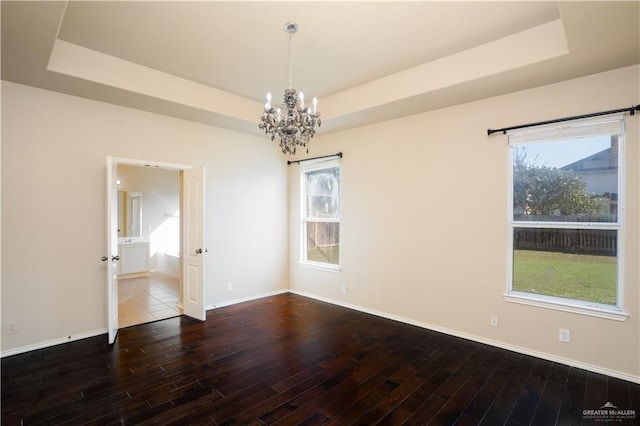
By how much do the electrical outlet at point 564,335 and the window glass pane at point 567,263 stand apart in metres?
0.34

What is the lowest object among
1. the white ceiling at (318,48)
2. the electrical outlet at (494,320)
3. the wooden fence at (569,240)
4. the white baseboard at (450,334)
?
the white baseboard at (450,334)

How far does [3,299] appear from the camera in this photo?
10.2 ft

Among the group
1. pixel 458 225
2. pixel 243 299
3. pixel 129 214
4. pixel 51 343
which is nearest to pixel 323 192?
pixel 243 299

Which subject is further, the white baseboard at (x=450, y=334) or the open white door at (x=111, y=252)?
the open white door at (x=111, y=252)

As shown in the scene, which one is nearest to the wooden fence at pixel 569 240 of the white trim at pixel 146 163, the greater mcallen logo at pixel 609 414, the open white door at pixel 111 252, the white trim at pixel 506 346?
the white trim at pixel 506 346

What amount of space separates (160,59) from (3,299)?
118 inches

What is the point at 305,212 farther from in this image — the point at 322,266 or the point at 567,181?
the point at 567,181

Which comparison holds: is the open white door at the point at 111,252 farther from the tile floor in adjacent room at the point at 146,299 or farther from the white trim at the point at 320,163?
the white trim at the point at 320,163

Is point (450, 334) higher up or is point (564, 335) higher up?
point (564, 335)

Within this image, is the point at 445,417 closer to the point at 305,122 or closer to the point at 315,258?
the point at 305,122

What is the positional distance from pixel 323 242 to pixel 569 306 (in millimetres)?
3412

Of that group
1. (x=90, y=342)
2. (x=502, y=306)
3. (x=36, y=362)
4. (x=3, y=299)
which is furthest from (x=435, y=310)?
(x=3, y=299)

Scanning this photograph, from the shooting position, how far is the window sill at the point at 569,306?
2.75 meters

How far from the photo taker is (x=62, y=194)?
136 inches
